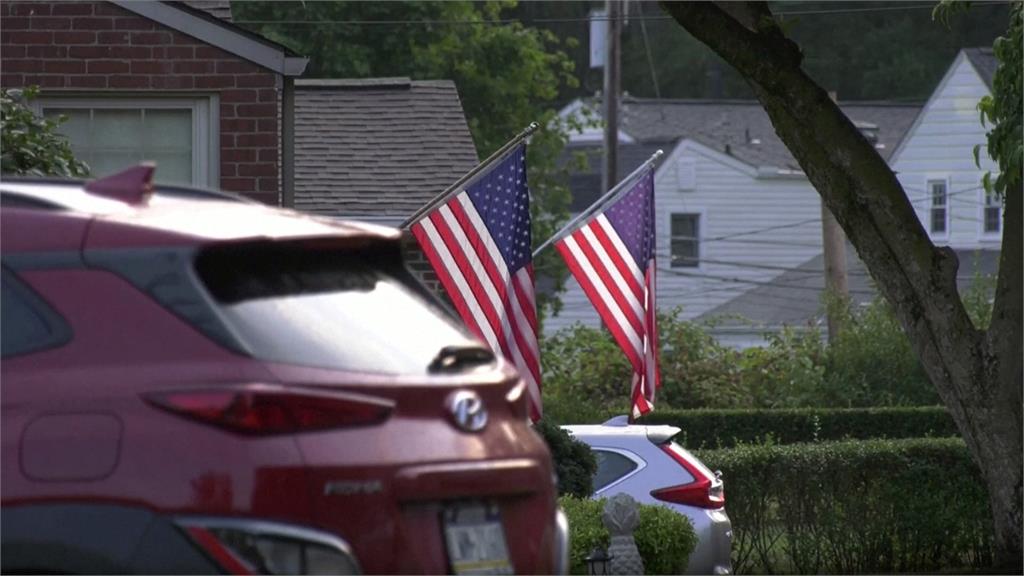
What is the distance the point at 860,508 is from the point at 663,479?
9.43 feet

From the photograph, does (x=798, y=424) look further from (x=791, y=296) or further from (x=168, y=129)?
(x=791, y=296)

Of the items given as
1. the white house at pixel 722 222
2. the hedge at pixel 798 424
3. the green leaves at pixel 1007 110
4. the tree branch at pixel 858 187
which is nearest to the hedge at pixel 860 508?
the tree branch at pixel 858 187

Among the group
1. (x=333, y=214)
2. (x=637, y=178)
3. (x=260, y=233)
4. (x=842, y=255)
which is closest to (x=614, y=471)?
(x=637, y=178)

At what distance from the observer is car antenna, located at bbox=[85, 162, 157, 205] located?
461 cm

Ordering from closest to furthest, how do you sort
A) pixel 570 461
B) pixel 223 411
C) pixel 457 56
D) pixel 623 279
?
pixel 223 411 → pixel 570 461 → pixel 623 279 → pixel 457 56

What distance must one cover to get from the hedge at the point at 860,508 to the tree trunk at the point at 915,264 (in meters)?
1.38

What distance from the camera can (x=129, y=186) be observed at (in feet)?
15.2

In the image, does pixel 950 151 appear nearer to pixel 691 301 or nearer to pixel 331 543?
pixel 691 301

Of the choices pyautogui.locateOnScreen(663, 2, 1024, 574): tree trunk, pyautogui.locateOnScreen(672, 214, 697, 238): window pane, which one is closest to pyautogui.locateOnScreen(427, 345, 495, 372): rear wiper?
pyautogui.locateOnScreen(663, 2, 1024, 574): tree trunk

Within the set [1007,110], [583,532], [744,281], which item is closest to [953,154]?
[744,281]

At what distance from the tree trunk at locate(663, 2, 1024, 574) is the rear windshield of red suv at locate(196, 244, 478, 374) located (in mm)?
7545

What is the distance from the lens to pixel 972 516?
574 inches

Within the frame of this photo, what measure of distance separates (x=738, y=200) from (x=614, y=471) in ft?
96.3

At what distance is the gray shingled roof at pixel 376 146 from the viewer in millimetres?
19203
